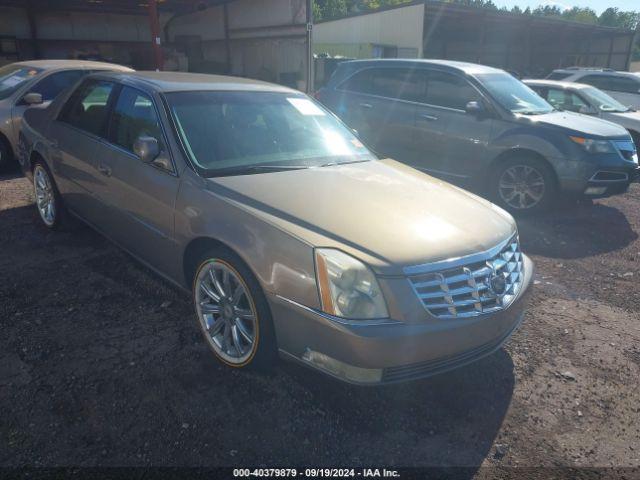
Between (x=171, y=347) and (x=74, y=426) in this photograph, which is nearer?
(x=74, y=426)

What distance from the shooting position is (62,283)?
405 centimetres

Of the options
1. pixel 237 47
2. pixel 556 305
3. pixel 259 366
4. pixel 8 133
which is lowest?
pixel 556 305

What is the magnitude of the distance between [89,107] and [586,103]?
9.14 m

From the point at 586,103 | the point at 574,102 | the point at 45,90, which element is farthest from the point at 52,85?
the point at 586,103

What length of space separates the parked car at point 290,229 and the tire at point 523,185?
3108 millimetres

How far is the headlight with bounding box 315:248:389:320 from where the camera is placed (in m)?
2.36

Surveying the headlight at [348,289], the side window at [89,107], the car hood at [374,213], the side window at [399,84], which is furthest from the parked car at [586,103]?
the headlight at [348,289]

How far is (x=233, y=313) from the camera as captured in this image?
2910mm

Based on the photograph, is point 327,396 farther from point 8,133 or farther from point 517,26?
point 517,26

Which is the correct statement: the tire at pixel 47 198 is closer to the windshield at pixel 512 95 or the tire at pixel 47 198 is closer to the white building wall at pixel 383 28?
the windshield at pixel 512 95

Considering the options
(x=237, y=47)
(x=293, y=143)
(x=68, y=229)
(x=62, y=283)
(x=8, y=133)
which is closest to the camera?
(x=293, y=143)

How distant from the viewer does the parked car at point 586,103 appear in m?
9.59

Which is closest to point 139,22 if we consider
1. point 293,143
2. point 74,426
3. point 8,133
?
point 8,133

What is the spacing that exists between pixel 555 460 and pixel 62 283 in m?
3.74
